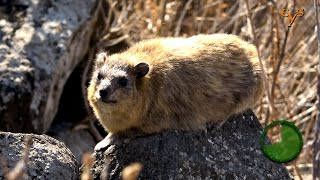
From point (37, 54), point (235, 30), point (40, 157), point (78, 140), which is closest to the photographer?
point (40, 157)

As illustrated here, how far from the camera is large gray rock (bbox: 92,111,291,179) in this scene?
14.3 ft

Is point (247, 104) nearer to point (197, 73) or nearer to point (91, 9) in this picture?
point (197, 73)

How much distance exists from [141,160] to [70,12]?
119 inches

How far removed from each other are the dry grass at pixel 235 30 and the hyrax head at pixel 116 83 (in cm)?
289

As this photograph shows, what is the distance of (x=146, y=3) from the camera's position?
850 centimetres

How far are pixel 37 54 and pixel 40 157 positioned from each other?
2486mm

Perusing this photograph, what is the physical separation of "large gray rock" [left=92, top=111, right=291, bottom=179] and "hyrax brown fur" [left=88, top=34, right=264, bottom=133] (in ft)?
0.32

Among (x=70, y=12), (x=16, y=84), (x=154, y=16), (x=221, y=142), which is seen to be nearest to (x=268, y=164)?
(x=221, y=142)

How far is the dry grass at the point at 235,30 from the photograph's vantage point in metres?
7.82

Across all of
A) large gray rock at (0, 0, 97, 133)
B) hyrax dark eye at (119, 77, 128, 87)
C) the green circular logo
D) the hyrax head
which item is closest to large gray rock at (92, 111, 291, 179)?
the green circular logo

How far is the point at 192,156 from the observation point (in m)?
4.43

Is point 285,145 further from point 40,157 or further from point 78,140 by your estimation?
point 78,140

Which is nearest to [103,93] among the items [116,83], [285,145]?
[116,83]

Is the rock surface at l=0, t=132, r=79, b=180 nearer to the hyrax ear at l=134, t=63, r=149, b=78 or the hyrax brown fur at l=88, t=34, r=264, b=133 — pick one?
the hyrax brown fur at l=88, t=34, r=264, b=133
